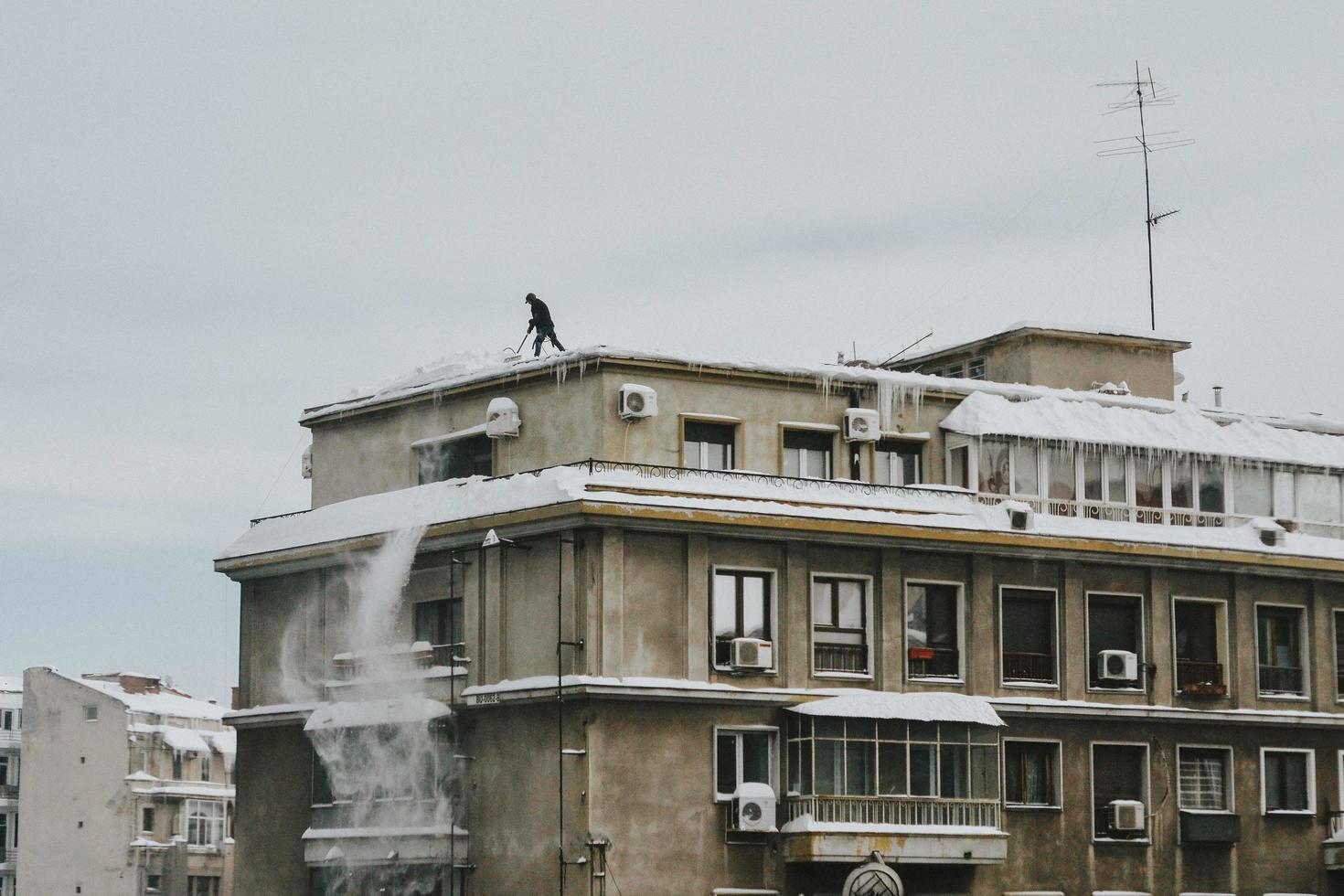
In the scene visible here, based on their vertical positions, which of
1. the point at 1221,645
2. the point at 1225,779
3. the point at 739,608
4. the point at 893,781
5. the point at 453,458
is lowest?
the point at 893,781

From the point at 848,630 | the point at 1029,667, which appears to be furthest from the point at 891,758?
the point at 1029,667

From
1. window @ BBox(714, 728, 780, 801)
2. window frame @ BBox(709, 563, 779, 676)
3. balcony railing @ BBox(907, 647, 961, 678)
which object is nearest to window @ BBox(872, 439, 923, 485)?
balcony railing @ BBox(907, 647, 961, 678)

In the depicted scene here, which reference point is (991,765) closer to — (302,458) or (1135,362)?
(1135,362)

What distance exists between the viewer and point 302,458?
53594 mm

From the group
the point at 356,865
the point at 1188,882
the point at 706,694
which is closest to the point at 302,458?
the point at 356,865

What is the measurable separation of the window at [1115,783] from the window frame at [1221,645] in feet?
5.59

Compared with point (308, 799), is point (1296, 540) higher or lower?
higher

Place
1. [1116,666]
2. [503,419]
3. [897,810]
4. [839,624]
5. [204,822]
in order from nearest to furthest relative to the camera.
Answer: [897,810] < [839,624] < [503,419] < [1116,666] < [204,822]

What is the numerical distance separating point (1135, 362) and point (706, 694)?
16.4 metres

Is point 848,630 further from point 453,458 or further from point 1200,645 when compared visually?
point 453,458

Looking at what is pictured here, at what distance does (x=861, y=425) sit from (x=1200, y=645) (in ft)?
30.5

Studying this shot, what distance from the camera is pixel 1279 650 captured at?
169ft

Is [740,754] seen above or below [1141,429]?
below

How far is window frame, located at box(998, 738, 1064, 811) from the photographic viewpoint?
4756cm
